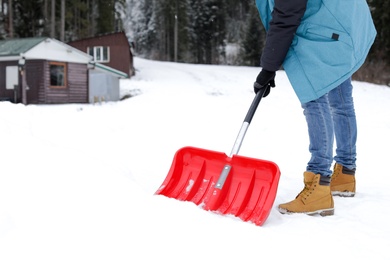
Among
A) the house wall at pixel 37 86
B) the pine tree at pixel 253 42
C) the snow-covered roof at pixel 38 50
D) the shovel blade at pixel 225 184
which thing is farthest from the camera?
the pine tree at pixel 253 42

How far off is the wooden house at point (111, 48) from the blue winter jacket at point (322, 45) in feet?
80.9

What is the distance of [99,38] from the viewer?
84.8 feet

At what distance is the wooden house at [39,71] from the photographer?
598 inches

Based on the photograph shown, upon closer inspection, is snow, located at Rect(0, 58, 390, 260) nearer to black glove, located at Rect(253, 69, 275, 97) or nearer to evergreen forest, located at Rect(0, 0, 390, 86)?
black glove, located at Rect(253, 69, 275, 97)

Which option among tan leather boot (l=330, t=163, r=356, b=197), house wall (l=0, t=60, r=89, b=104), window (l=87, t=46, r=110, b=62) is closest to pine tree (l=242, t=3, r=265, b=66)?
window (l=87, t=46, r=110, b=62)

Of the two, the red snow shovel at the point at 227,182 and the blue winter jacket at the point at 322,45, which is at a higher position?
the blue winter jacket at the point at 322,45

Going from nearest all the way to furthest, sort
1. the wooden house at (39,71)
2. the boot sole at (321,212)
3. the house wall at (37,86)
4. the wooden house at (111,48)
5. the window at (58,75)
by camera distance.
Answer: the boot sole at (321,212)
the wooden house at (39,71)
the house wall at (37,86)
the window at (58,75)
the wooden house at (111,48)

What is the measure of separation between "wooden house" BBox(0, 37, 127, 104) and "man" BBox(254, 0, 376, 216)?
15.1m

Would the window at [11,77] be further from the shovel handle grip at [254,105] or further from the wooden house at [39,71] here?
the shovel handle grip at [254,105]

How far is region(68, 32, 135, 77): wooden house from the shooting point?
1015 inches

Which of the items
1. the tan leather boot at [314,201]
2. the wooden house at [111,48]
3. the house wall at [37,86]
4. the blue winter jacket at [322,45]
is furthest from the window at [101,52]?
the tan leather boot at [314,201]

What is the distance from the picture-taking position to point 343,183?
263cm

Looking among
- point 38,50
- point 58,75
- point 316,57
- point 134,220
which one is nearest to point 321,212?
point 316,57

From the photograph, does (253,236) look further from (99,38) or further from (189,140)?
(99,38)
